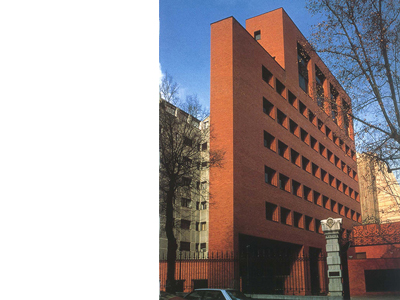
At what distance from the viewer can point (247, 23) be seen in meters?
6.49

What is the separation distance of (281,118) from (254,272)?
82.2 inches

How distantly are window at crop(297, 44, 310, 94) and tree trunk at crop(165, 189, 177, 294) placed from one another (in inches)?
104

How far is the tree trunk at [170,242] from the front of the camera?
6.62 m

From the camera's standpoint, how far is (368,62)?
5285 mm

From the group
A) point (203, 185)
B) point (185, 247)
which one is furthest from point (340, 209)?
point (185, 247)

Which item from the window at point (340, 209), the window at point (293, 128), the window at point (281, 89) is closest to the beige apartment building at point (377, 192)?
the window at point (340, 209)

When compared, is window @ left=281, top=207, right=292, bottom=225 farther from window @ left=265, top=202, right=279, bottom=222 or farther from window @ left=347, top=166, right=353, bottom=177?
window @ left=347, top=166, right=353, bottom=177

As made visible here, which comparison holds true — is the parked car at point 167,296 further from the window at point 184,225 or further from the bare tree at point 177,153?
the window at point 184,225

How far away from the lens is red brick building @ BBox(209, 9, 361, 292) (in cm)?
545

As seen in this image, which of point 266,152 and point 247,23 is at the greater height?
point 247,23
